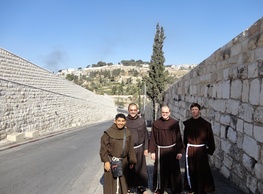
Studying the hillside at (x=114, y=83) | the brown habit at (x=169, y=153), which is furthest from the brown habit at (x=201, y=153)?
the hillside at (x=114, y=83)

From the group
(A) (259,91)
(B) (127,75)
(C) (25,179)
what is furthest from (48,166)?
(B) (127,75)

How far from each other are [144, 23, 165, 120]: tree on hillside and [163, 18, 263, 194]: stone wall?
923 inches

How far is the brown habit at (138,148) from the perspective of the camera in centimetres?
587

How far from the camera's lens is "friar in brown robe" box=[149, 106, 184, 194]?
5.64m

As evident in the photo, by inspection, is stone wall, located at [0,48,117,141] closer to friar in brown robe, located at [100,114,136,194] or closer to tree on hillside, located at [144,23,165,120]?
tree on hillside, located at [144,23,165,120]

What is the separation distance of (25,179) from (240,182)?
4696mm

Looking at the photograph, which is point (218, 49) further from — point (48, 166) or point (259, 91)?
point (48, 166)

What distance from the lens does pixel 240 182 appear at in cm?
543

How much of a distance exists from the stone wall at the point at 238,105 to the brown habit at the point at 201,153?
588 millimetres

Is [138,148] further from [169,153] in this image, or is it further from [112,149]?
[112,149]

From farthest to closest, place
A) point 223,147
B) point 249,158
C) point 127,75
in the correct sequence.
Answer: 1. point 127,75
2. point 223,147
3. point 249,158

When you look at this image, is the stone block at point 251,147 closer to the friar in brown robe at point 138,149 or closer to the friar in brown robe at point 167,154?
the friar in brown robe at point 167,154

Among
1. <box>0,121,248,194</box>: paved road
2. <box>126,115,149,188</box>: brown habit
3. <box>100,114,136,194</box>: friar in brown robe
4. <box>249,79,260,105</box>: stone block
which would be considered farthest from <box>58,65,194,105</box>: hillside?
<box>100,114,136,194</box>: friar in brown robe

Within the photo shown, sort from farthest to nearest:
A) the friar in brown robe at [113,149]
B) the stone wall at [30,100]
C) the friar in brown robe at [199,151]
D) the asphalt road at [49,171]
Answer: the stone wall at [30,100] < the asphalt road at [49,171] < the friar in brown robe at [199,151] < the friar in brown robe at [113,149]
